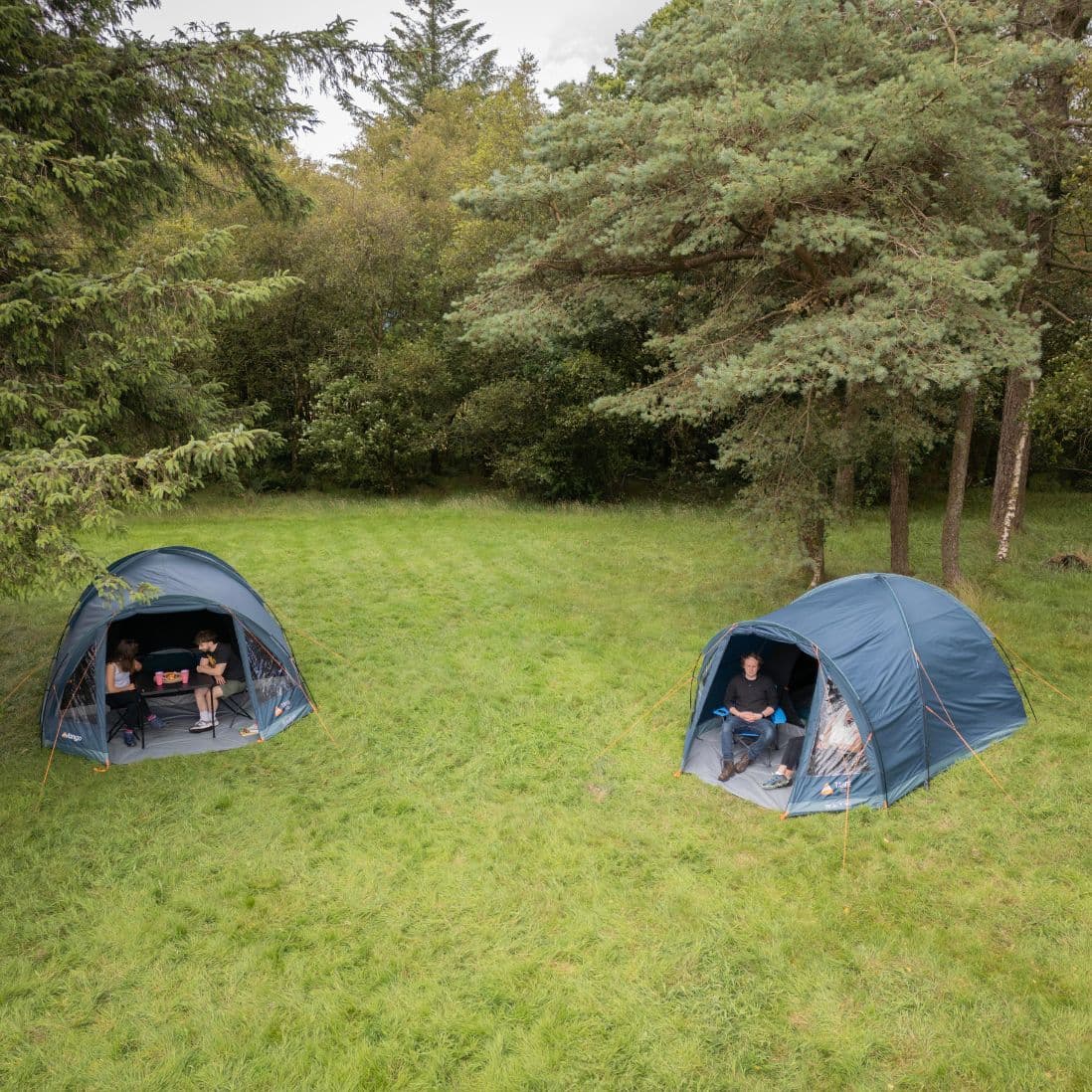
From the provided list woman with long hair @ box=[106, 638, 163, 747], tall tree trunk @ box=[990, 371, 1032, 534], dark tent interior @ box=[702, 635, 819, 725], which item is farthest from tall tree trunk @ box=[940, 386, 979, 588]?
woman with long hair @ box=[106, 638, 163, 747]

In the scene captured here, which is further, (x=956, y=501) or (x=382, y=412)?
(x=382, y=412)

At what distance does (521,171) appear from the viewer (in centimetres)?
1135

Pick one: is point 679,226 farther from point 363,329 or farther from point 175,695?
point 363,329

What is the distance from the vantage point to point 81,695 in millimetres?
8117

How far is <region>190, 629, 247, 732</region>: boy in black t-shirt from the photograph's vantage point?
27.9 ft

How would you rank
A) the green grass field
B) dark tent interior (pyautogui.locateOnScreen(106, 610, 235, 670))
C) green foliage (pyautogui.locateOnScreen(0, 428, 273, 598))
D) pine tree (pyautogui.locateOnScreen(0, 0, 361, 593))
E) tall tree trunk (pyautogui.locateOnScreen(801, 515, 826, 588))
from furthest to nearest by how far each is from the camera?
tall tree trunk (pyautogui.locateOnScreen(801, 515, 826, 588)) → dark tent interior (pyautogui.locateOnScreen(106, 610, 235, 670)) → pine tree (pyautogui.locateOnScreen(0, 0, 361, 593)) → green foliage (pyautogui.locateOnScreen(0, 428, 273, 598)) → the green grass field

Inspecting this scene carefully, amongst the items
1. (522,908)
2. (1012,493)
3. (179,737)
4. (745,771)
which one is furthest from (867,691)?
(1012,493)

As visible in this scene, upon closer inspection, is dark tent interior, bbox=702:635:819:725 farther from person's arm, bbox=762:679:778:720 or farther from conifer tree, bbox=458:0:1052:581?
conifer tree, bbox=458:0:1052:581

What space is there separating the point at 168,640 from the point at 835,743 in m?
7.66

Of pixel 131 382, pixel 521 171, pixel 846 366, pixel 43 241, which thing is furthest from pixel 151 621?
pixel 846 366

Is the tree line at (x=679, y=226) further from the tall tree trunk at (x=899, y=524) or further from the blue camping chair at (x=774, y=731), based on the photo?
the blue camping chair at (x=774, y=731)

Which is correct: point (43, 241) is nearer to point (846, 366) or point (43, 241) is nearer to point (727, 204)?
point (727, 204)

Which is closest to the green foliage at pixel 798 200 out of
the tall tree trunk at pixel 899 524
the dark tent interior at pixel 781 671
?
the tall tree trunk at pixel 899 524

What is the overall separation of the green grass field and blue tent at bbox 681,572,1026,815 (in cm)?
26
